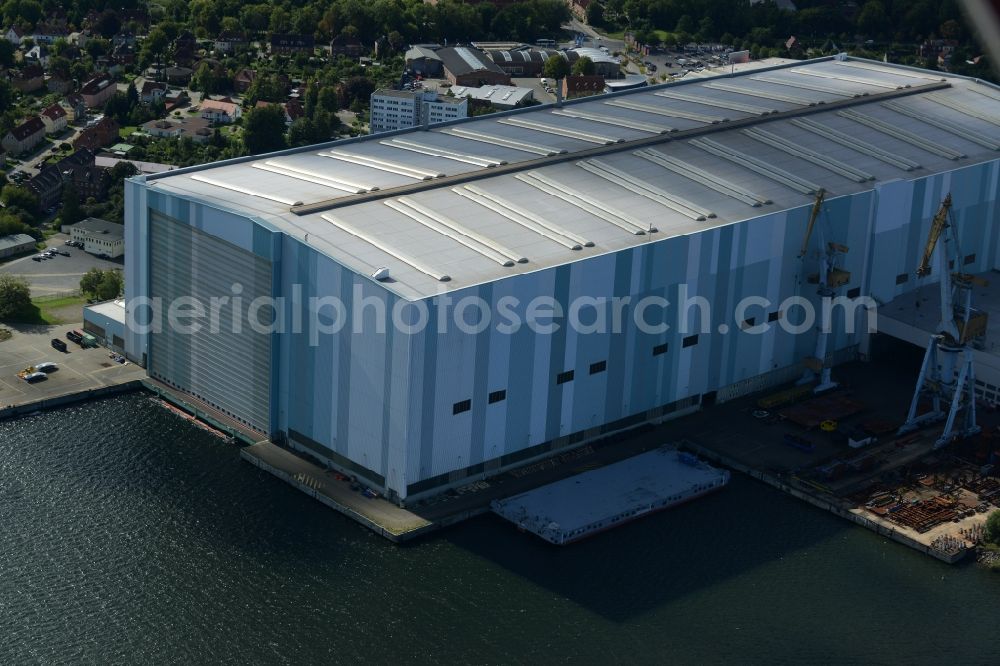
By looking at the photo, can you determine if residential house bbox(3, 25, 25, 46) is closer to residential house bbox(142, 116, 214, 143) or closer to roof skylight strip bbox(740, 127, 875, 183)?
residential house bbox(142, 116, 214, 143)

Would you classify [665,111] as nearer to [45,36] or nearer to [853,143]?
[853,143]

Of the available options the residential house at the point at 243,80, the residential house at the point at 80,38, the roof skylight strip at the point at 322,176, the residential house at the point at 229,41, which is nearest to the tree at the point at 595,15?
the residential house at the point at 229,41

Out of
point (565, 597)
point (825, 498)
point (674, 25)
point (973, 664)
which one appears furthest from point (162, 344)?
point (674, 25)

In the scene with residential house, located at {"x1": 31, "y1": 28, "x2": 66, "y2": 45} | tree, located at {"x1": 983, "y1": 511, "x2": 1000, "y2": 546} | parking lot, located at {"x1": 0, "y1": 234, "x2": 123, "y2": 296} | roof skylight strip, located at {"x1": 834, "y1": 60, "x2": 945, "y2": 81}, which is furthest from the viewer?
residential house, located at {"x1": 31, "y1": 28, "x2": 66, "y2": 45}

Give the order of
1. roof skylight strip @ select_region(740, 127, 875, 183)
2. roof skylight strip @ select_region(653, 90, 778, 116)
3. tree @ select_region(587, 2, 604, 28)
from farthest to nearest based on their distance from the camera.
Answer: tree @ select_region(587, 2, 604, 28)
roof skylight strip @ select_region(653, 90, 778, 116)
roof skylight strip @ select_region(740, 127, 875, 183)

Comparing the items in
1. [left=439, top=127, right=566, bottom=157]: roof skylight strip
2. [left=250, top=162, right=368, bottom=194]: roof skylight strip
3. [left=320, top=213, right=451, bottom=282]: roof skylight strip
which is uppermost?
[left=439, top=127, right=566, bottom=157]: roof skylight strip

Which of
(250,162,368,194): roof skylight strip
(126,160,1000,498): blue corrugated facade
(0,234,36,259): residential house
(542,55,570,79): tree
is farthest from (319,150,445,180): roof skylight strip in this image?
(542,55,570,79): tree

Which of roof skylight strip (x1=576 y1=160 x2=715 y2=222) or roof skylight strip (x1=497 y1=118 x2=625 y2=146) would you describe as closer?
roof skylight strip (x1=576 y1=160 x2=715 y2=222)

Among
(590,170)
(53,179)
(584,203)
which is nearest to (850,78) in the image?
(590,170)

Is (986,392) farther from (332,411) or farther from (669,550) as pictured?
(332,411)
